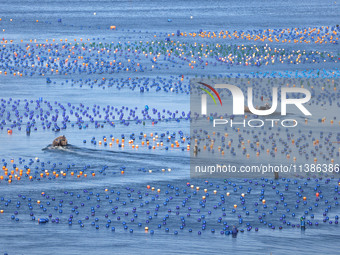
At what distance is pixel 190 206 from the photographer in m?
43.8

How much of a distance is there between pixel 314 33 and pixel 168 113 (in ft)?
158

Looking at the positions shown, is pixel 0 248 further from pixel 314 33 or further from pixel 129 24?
pixel 129 24

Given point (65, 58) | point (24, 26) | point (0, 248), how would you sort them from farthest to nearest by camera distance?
point (24, 26) → point (65, 58) → point (0, 248)

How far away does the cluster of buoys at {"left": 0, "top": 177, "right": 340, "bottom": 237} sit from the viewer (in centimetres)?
4122

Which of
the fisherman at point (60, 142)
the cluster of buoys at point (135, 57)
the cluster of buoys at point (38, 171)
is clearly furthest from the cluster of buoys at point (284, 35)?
the cluster of buoys at point (38, 171)

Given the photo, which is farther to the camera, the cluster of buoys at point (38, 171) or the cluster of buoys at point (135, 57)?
the cluster of buoys at point (135, 57)

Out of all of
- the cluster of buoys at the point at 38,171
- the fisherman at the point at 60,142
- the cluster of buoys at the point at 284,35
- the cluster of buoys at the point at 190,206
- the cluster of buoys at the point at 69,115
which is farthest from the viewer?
the cluster of buoys at the point at 284,35

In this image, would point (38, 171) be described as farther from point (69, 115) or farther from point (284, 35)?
point (284, 35)

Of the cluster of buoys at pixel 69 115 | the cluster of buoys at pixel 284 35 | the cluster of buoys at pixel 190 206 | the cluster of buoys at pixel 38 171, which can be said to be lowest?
the cluster of buoys at pixel 190 206

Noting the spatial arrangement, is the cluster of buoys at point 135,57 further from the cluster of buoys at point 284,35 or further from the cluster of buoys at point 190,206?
the cluster of buoys at point 190,206

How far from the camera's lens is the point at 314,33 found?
108 meters

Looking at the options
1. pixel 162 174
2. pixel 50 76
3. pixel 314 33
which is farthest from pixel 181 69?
pixel 162 174

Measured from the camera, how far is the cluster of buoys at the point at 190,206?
41219 millimetres

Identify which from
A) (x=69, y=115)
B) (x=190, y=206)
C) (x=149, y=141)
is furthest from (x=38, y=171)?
(x=69, y=115)
